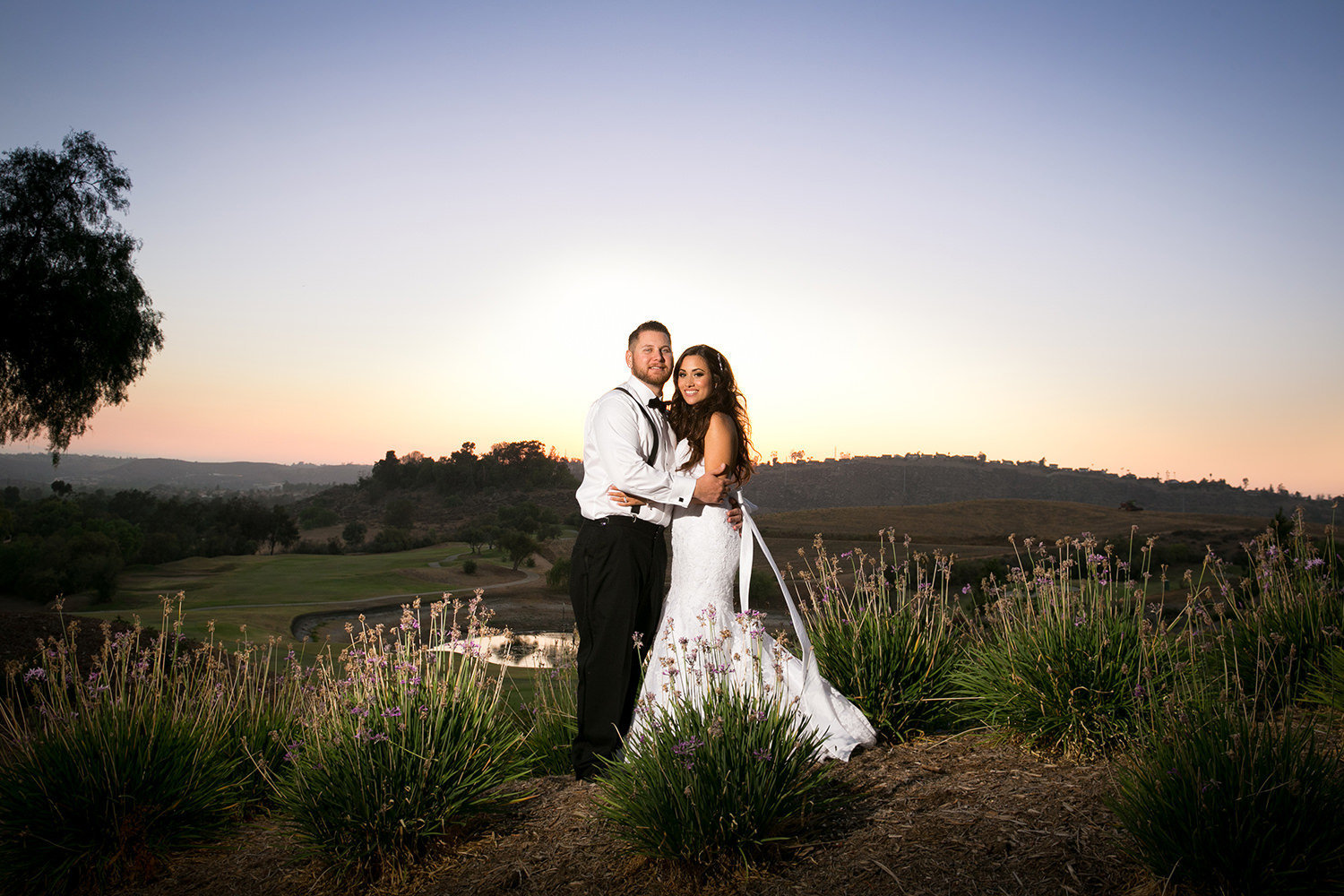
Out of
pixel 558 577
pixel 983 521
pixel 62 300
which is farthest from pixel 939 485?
pixel 62 300

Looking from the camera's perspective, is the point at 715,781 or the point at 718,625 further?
the point at 718,625

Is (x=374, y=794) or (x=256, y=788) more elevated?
(x=374, y=794)

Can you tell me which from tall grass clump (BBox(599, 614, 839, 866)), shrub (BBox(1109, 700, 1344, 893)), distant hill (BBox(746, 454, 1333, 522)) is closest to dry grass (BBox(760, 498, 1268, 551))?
distant hill (BBox(746, 454, 1333, 522))

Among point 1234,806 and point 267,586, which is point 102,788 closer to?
point 1234,806

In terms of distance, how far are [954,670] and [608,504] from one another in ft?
8.12

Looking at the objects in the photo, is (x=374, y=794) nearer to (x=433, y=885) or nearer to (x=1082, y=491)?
(x=433, y=885)

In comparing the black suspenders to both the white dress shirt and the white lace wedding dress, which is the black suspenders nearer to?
the white dress shirt

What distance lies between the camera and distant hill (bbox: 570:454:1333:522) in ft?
148

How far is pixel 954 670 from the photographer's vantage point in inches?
196

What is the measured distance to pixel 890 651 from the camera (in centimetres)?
483

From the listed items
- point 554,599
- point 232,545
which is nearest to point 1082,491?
point 554,599

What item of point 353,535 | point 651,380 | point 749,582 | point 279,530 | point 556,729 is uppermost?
point 651,380

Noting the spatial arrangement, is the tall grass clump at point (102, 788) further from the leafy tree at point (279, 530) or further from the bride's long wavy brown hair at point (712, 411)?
the leafy tree at point (279, 530)

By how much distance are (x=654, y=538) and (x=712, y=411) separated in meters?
0.76
